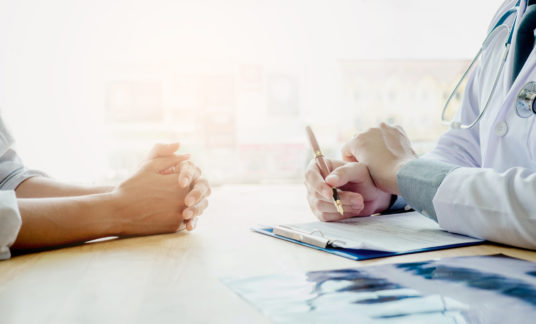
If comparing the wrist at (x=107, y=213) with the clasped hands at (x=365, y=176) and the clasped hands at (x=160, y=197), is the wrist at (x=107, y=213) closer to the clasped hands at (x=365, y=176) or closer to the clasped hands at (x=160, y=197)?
the clasped hands at (x=160, y=197)

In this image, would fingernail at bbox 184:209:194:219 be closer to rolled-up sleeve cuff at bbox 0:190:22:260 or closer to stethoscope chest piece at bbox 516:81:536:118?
rolled-up sleeve cuff at bbox 0:190:22:260

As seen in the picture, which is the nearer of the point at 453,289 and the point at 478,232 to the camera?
the point at 453,289

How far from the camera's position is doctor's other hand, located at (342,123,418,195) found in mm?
854

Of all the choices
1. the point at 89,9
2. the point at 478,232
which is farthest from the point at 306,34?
the point at 478,232

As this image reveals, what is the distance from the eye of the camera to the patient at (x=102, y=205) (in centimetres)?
67

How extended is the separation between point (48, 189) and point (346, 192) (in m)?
0.61

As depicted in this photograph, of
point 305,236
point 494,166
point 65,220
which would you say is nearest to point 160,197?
point 65,220

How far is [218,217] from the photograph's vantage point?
3.26 ft

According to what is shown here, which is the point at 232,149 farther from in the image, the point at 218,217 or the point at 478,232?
the point at 478,232

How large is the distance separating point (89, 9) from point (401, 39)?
4.65 ft

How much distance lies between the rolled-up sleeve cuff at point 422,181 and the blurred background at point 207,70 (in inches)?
49.5

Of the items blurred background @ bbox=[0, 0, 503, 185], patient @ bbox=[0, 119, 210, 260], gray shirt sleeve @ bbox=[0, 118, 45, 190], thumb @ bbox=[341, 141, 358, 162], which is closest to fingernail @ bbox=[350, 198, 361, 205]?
thumb @ bbox=[341, 141, 358, 162]

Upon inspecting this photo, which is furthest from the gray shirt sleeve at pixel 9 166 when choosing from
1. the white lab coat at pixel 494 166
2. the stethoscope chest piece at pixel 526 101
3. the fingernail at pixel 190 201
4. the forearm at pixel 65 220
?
the stethoscope chest piece at pixel 526 101

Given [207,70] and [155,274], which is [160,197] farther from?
[207,70]
